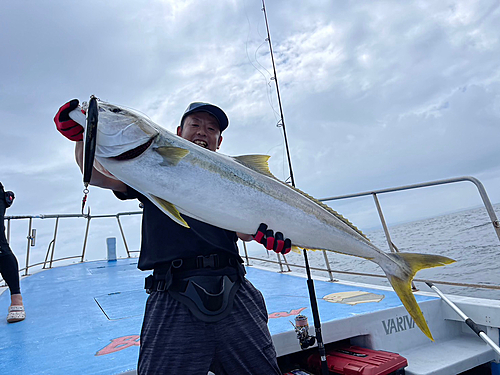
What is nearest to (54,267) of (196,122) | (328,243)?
(196,122)

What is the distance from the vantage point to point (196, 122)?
2.42m

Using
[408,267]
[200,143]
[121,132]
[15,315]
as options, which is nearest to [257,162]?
[200,143]

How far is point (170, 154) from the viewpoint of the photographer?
5.51 ft

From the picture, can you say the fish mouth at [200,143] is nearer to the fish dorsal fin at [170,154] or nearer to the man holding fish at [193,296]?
the man holding fish at [193,296]

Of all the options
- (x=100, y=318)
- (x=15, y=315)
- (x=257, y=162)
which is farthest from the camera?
(x=15, y=315)

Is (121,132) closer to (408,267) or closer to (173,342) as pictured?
(173,342)

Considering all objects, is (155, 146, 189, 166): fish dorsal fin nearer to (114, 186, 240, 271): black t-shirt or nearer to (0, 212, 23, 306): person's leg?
(114, 186, 240, 271): black t-shirt

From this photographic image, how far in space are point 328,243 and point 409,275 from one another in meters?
0.57

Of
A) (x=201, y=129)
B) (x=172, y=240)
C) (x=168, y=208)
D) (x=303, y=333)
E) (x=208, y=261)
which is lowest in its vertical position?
(x=303, y=333)

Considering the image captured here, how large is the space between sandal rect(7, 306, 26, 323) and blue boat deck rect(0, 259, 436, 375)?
0.25 ft

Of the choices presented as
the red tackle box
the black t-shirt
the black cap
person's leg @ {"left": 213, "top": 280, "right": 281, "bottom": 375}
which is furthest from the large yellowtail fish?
the red tackle box

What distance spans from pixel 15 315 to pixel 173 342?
336cm

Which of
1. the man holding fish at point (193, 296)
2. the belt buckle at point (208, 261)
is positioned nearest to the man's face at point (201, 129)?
the man holding fish at point (193, 296)

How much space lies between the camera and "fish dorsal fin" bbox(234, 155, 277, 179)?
78.5 inches
